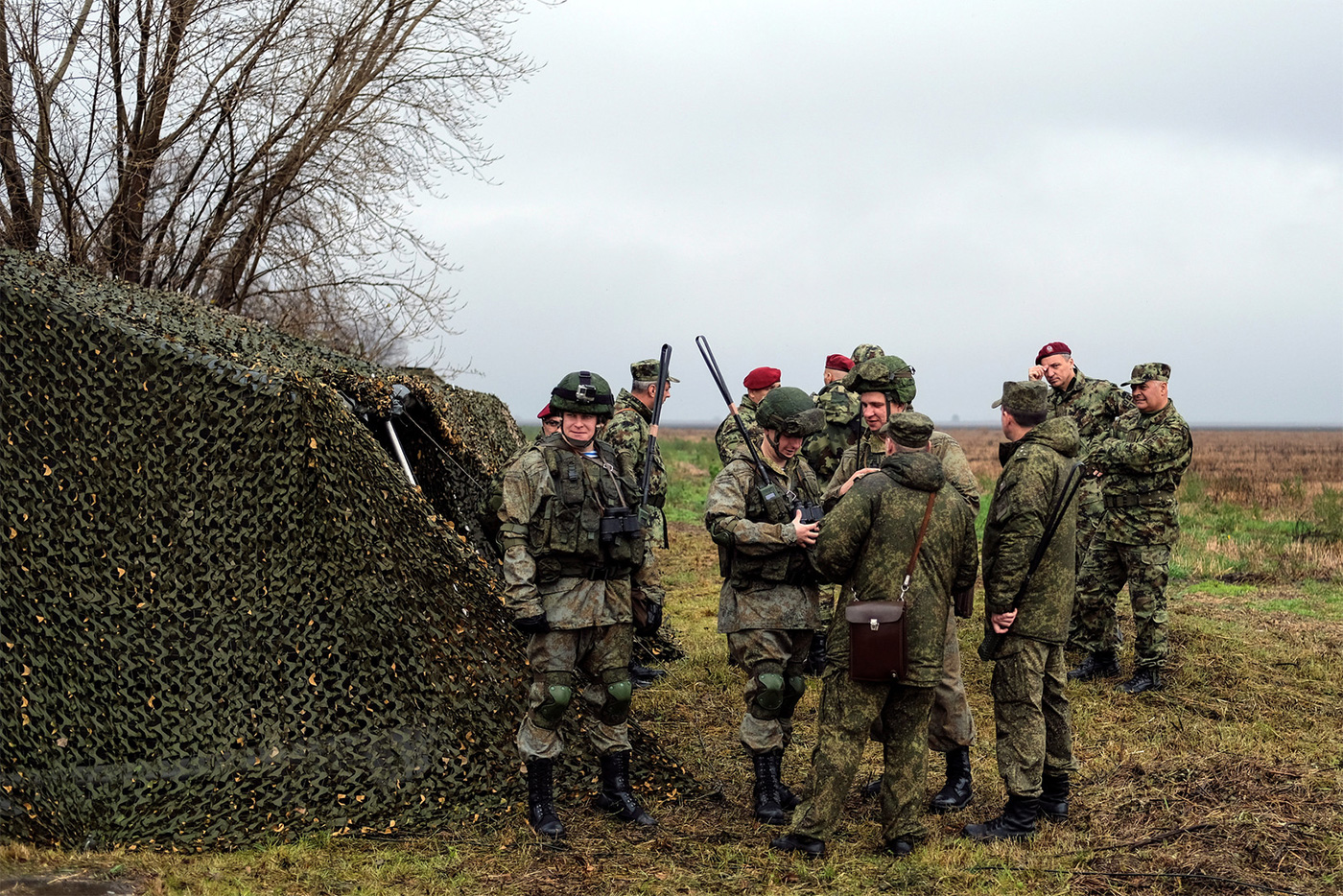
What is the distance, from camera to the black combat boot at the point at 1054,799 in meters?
5.05

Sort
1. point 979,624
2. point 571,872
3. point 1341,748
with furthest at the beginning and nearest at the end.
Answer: point 979,624, point 1341,748, point 571,872

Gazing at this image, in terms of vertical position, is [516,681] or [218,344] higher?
[218,344]

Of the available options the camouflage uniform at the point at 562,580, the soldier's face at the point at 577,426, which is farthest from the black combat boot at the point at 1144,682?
the soldier's face at the point at 577,426

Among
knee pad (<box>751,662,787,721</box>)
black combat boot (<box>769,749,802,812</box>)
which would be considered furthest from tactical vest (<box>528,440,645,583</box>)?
black combat boot (<box>769,749,802,812</box>)

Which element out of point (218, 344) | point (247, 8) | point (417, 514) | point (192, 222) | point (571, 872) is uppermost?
point (247, 8)

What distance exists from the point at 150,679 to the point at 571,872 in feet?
7.06

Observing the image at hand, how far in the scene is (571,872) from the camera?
4469 mm

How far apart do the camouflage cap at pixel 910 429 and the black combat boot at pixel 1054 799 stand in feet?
6.01

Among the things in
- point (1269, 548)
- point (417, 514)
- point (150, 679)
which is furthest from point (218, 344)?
point (1269, 548)

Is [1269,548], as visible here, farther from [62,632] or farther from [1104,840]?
[62,632]

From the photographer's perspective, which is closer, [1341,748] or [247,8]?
[1341,748]

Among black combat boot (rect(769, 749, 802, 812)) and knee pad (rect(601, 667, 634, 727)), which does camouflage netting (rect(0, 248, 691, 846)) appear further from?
black combat boot (rect(769, 749, 802, 812))

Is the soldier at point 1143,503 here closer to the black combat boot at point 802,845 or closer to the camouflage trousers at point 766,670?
the camouflage trousers at point 766,670

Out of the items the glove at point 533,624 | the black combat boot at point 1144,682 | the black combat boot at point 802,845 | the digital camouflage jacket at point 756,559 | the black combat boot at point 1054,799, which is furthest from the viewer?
the black combat boot at point 1144,682
